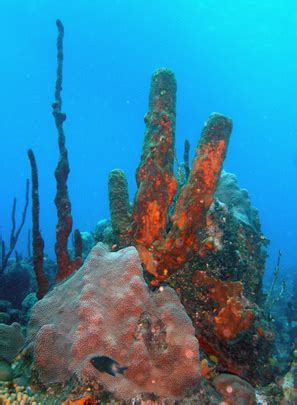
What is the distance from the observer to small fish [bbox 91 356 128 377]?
2852 mm

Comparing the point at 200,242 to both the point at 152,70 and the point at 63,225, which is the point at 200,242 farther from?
the point at 152,70

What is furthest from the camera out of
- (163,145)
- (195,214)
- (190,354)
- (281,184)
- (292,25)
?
(281,184)

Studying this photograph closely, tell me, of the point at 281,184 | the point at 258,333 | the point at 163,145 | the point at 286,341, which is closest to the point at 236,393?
the point at 258,333

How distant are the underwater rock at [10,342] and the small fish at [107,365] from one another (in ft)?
4.98

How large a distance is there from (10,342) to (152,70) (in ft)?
230

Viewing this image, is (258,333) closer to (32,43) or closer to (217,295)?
(217,295)

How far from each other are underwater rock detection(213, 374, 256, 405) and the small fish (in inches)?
42.9

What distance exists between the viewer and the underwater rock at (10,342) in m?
3.89

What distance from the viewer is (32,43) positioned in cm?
5859

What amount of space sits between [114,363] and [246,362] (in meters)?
1.80

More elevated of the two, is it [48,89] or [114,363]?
[48,89]

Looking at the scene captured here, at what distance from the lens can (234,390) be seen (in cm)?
331

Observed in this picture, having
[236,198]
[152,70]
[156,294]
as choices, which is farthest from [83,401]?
[152,70]

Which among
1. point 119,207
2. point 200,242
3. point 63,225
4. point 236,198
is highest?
point 236,198
